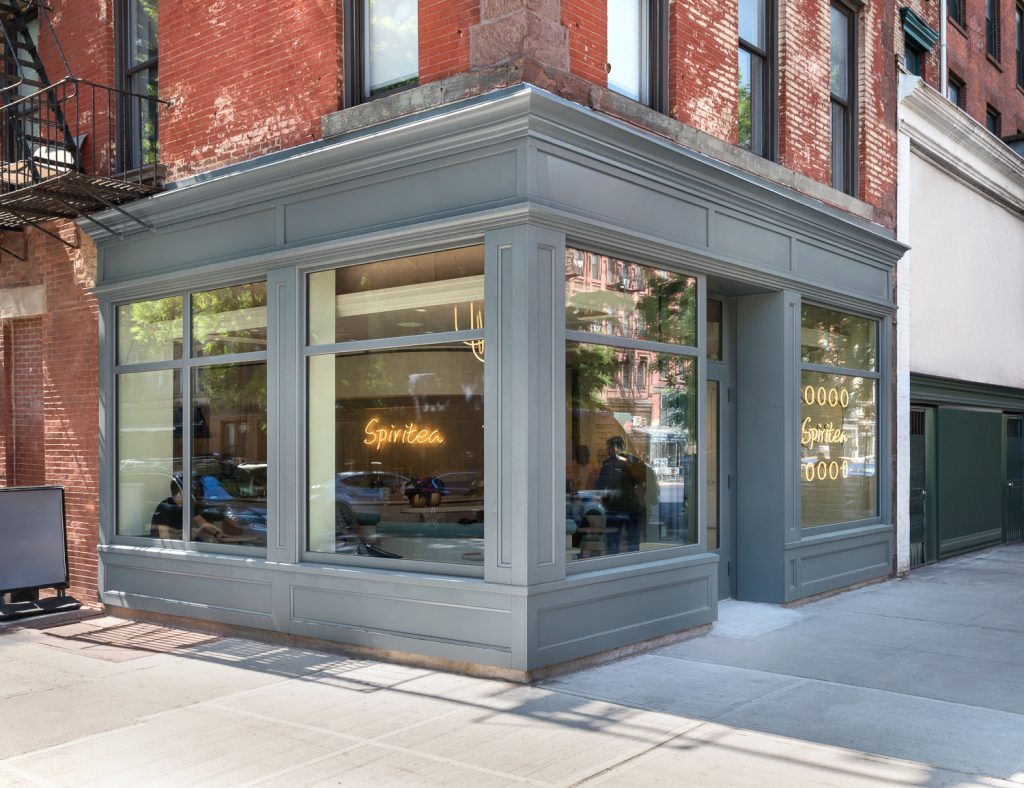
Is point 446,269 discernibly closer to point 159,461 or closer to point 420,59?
point 420,59

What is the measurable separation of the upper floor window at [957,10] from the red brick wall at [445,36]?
12.3 meters

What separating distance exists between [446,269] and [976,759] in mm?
4827

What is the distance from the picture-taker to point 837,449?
11.6 metres

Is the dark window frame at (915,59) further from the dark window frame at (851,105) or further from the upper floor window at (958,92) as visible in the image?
the upper floor window at (958,92)

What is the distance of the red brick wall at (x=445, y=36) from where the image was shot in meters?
7.84

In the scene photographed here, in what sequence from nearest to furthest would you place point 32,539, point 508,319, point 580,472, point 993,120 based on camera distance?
1. point 508,319
2. point 580,472
3. point 32,539
4. point 993,120

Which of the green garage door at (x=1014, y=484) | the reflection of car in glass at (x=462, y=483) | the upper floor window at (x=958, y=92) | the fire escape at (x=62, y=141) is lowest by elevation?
the green garage door at (x=1014, y=484)

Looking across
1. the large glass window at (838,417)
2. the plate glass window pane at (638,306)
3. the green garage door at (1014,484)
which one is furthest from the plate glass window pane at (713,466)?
the green garage door at (1014,484)

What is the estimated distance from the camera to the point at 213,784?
5320 mm

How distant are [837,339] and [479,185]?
18.6 feet

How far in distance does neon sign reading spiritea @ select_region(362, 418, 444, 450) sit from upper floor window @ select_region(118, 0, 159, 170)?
4.18m

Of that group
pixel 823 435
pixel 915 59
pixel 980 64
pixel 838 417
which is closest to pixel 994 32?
pixel 980 64

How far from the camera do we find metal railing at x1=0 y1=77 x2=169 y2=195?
1034 centimetres

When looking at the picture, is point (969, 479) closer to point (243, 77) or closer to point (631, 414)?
point (631, 414)
